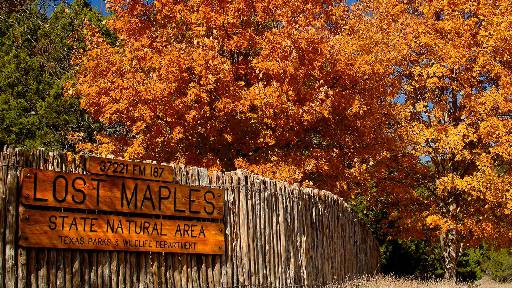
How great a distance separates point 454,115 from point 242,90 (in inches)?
338

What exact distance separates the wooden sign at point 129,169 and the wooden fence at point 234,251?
7.6 inches

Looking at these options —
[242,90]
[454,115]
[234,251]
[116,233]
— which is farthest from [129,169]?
[454,115]

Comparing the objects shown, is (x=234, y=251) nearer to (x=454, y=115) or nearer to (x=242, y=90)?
(x=242, y=90)

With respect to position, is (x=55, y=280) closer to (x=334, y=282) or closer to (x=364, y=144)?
(x=334, y=282)

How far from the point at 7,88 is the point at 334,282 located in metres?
14.7

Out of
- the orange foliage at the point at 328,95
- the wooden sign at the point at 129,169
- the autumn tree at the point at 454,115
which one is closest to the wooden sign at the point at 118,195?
the wooden sign at the point at 129,169

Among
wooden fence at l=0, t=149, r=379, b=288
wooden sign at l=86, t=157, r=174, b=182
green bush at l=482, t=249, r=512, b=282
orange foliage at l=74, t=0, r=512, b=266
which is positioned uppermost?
orange foliage at l=74, t=0, r=512, b=266

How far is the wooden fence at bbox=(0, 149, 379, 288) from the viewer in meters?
8.51

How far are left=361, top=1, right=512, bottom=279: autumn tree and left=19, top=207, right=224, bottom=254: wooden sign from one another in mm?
10967

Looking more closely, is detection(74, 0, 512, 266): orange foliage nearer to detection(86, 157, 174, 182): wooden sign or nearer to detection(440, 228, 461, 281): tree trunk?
detection(440, 228, 461, 281): tree trunk

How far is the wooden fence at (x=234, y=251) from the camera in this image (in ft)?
27.9

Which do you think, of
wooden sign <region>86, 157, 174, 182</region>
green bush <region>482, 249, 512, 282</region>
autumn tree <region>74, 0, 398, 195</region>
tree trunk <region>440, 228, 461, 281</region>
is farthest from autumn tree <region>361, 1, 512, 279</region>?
wooden sign <region>86, 157, 174, 182</region>

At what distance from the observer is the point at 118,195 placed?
964 centimetres

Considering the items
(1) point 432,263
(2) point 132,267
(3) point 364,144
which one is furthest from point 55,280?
(1) point 432,263
